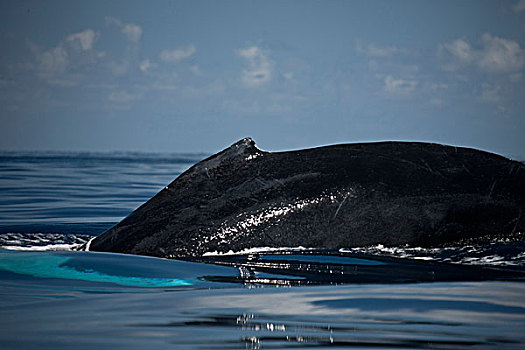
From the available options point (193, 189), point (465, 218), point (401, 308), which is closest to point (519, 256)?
point (465, 218)

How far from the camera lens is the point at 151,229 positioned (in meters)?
6.19

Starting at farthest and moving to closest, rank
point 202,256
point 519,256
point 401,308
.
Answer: point 202,256, point 519,256, point 401,308

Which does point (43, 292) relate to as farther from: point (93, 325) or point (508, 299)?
point (508, 299)

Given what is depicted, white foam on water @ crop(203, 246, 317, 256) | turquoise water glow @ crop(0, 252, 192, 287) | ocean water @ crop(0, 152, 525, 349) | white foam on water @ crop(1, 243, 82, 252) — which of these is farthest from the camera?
white foam on water @ crop(1, 243, 82, 252)

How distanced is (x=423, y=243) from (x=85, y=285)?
2836 mm

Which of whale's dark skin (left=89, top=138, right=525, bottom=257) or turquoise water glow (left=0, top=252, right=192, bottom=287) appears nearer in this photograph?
turquoise water glow (left=0, top=252, right=192, bottom=287)

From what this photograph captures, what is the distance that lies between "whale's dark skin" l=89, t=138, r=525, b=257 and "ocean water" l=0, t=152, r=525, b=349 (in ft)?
0.61

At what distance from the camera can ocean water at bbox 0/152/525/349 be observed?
2.62 metres

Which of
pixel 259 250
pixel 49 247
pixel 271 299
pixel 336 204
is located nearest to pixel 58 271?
pixel 259 250

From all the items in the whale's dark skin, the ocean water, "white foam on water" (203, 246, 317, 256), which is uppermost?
the whale's dark skin

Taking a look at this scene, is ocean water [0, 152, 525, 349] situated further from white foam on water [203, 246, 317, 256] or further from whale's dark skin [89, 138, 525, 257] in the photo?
whale's dark skin [89, 138, 525, 257]

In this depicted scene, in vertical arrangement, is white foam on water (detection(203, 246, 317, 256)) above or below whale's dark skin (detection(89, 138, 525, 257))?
below

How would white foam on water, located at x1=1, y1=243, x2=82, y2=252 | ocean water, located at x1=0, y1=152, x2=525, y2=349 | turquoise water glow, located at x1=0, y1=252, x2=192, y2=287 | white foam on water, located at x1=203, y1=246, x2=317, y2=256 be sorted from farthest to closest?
white foam on water, located at x1=1, y1=243, x2=82, y2=252 → white foam on water, located at x1=203, y1=246, x2=317, y2=256 → turquoise water glow, located at x1=0, y1=252, x2=192, y2=287 → ocean water, located at x1=0, y1=152, x2=525, y2=349

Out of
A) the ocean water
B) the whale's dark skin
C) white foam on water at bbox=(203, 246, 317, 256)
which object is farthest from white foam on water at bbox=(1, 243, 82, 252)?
white foam on water at bbox=(203, 246, 317, 256)
